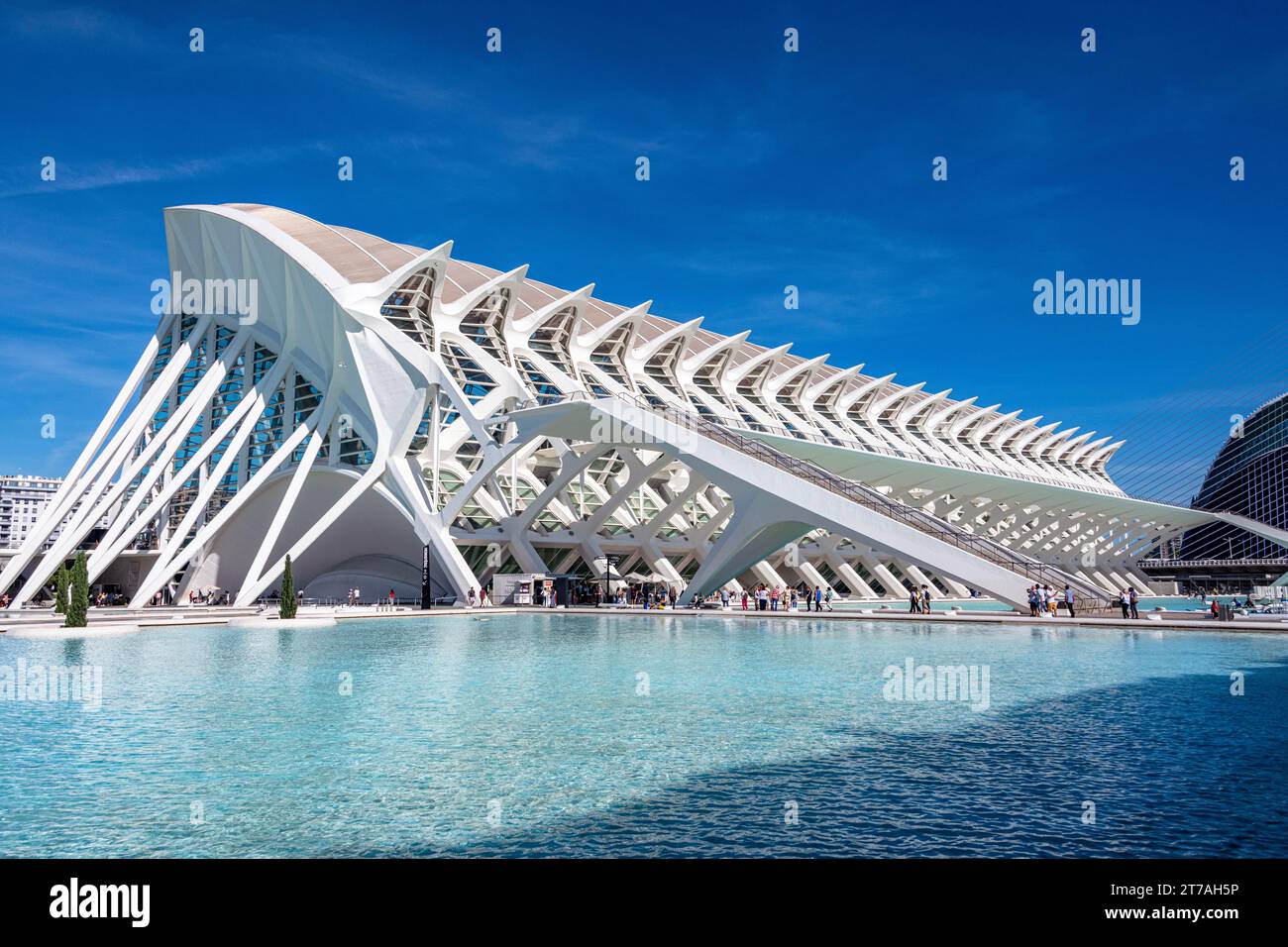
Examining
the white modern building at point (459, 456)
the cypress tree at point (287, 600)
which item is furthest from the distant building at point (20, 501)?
the cypress tree at point (287, 600)

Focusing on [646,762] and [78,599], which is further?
[78,599]

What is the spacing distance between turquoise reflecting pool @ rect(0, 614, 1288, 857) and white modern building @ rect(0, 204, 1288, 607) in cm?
1251

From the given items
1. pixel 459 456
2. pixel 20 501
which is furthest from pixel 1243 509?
pixel 20 501

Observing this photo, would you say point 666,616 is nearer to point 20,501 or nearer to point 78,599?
point 78,599

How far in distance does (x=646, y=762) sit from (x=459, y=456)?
29933 millimetres

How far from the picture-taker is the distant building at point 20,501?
158m

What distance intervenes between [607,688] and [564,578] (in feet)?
70.3

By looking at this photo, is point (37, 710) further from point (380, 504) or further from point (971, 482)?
point (971, 482)

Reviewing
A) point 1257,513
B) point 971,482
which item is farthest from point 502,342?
point 1257,513

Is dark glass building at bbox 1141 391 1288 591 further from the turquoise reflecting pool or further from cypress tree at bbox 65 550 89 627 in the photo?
cypress tree at bbox 65 550 89 627

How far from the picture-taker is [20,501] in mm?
161250

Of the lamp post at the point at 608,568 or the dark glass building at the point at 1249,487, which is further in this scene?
the dark glass building at the point at 1249,487

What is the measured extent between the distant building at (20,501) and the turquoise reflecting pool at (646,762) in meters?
176

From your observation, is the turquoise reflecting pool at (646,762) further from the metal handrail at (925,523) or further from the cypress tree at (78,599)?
the metal handrail at (925,523)
